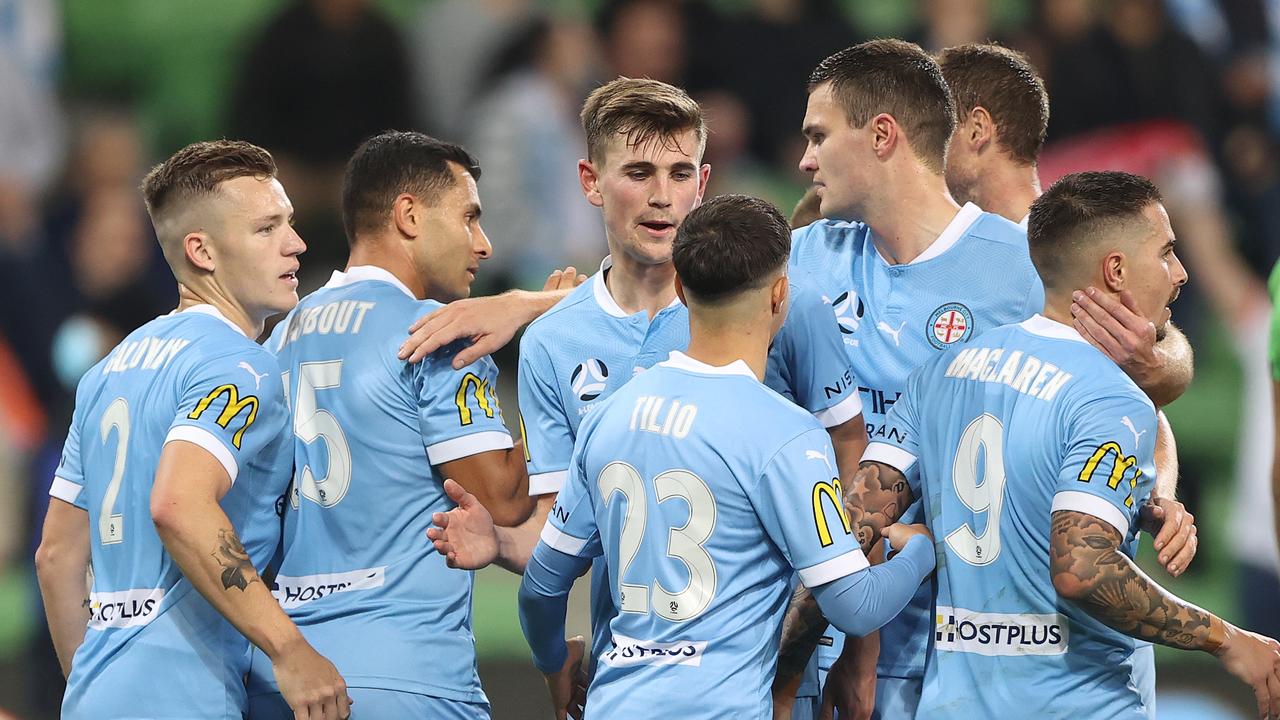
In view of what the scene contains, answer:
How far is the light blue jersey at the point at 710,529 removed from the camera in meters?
3.50

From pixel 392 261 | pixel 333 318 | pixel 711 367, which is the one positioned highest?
pixel 392 261

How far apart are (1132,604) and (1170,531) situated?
0.93 feet

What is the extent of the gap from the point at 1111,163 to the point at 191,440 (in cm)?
956

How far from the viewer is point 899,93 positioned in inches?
173

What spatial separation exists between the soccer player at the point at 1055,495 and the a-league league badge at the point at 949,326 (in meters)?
0.32

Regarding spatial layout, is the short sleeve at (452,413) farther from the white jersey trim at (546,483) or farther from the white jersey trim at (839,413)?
the white jersey trim at (839,413)

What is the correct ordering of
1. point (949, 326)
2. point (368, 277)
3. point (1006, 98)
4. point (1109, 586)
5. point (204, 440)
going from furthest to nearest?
point (1006, 98) < point (368, 277) < point (949, 326) < point (204, 440) < point (1109, 586)

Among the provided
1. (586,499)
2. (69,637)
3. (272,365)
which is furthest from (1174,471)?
(69,637)

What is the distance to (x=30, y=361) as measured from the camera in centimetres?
1092

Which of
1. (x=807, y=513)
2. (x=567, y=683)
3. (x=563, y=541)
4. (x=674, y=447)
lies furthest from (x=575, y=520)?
(x=567, y=683)

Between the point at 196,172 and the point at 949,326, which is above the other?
the point at 196,172

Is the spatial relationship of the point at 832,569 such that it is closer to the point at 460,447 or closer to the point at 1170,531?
the point at 1170,531

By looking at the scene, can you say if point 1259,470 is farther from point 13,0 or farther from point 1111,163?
point 13,0

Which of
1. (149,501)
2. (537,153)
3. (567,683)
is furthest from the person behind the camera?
(537,153)
